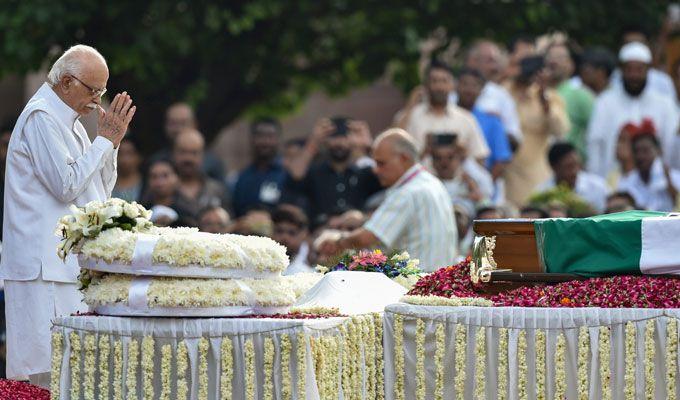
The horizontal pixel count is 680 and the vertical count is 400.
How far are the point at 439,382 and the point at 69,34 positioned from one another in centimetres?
818

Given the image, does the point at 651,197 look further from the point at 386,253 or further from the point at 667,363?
the point at 667,363

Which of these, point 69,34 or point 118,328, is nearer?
point 118,328

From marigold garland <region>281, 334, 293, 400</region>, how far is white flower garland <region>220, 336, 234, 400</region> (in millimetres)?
273

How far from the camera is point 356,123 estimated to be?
1648 cm

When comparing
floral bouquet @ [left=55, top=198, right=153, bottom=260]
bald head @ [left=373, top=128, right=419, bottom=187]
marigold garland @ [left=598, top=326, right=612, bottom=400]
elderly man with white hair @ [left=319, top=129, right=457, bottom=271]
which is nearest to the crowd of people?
elderly man with white hair @ [left=319, top=129, right=457, bottom=271]

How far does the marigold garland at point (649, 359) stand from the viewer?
28.3ft

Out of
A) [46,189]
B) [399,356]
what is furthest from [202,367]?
[46,189]

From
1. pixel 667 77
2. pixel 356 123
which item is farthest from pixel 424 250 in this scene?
pixel 667 77

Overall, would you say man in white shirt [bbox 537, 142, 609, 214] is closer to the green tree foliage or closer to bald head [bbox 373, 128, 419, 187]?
the green tree foliage

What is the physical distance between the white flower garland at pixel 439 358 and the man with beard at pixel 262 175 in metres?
7.98

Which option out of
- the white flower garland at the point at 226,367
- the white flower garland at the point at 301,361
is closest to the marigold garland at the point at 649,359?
the white flower garland at the point at 301,361

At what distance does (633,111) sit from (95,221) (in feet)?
32.0

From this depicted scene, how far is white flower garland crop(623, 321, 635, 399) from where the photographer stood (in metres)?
8.66

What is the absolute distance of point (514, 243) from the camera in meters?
9.38
